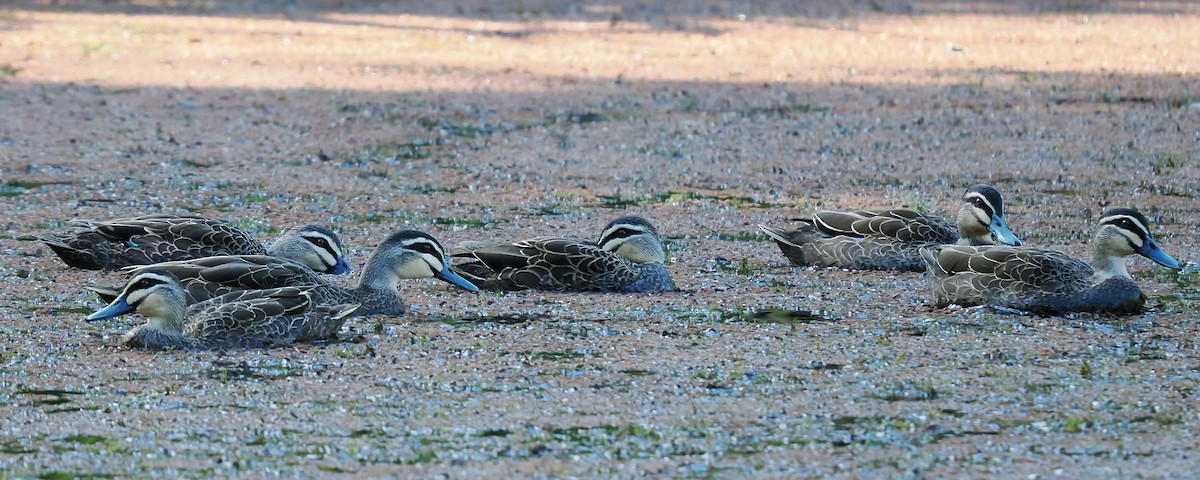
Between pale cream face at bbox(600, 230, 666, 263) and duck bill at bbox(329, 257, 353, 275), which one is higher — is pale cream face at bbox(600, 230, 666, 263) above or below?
above

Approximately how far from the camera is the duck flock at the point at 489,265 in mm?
8328

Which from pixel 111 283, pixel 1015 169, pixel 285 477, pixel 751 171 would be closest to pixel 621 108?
pixel 751 171

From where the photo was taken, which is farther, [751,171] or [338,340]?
[751,171]

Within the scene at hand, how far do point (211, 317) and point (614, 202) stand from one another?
534cm

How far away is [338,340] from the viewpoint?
8.54 metres

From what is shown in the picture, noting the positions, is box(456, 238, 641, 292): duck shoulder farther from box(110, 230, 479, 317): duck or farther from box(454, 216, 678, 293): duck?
box(110, 230, 479, 317): duck

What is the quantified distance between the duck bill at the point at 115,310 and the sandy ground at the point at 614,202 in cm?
20

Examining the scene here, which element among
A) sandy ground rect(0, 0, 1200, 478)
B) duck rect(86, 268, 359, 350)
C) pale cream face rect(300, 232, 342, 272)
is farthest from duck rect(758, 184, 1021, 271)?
duck rect(86, 268, 359, 350)

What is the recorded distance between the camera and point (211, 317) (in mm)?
8297

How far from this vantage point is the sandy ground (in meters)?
6.71

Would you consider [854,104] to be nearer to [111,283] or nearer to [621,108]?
[621,108]

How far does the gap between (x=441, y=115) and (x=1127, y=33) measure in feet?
35.4

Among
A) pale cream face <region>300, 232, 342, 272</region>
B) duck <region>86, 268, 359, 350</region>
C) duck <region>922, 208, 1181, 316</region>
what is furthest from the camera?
pale cream face <region>300, 232, 342, 272</region>

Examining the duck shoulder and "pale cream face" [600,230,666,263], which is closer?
the duck shoulder
